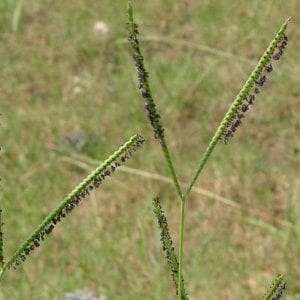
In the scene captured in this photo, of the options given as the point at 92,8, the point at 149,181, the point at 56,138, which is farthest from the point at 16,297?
the point at 92,8

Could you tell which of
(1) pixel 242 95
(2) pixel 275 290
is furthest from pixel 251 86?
(2) pixel 275 290

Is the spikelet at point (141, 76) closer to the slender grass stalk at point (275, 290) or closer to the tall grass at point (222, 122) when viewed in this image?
the tall grass at point (222, 122)

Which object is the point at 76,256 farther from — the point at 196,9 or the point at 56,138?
the point at 196,9

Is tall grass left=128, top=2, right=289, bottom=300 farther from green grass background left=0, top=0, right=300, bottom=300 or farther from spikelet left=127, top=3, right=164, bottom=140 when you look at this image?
green grass background left=0, top=0, right=300, bottom=300

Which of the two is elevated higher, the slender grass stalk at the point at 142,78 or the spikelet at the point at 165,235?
the slender grass stalk at the point at 142,78

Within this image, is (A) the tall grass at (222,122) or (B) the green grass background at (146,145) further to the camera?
(B) the green grass background at (146,145)

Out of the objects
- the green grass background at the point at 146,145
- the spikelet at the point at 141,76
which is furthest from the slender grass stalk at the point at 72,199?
the green grass background at the point at 146,145

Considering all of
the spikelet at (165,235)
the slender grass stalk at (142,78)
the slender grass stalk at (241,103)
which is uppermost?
the slender grass stalk at (241,103)

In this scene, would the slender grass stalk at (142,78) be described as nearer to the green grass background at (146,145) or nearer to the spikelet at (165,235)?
the spikelet at (165,235)

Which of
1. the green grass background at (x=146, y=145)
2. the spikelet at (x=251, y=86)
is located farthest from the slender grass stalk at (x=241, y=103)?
the green grass background at (x=146, y=145)
